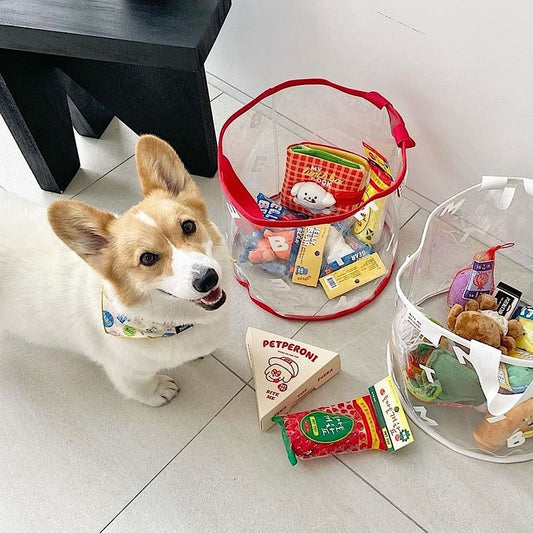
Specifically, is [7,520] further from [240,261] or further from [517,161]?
[517,161]

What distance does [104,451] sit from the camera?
1326 mm

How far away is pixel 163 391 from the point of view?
136 cm

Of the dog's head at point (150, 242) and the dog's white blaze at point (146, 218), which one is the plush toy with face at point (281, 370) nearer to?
the dog's head at point (150, 242)

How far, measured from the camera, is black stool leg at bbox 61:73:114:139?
5.81ft

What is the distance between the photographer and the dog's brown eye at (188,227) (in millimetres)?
1011

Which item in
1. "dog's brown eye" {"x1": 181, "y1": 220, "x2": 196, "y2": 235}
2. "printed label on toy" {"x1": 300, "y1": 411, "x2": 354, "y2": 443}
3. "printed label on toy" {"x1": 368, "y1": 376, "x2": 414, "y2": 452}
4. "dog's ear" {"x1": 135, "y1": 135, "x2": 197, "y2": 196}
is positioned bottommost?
"printed label on toy" {"x1": 300, "y1": 411, "x2": 354, "y2": 443}

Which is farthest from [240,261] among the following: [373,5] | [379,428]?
[373,5]

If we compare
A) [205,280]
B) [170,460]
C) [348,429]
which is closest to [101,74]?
[205,280]

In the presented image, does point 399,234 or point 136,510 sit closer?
point 136,510

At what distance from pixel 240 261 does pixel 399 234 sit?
0.46m

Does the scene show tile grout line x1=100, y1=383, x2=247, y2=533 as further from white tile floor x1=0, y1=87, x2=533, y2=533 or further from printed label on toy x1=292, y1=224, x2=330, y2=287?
printed label on toy x1=292, y1=224, x2=330, y2=287

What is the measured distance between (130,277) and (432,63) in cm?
87

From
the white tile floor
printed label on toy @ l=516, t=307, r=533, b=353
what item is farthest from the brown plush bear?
the white tile floor

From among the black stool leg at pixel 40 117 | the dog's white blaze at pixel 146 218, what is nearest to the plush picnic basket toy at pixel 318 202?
the dog's white blaze at pixel 146 218
